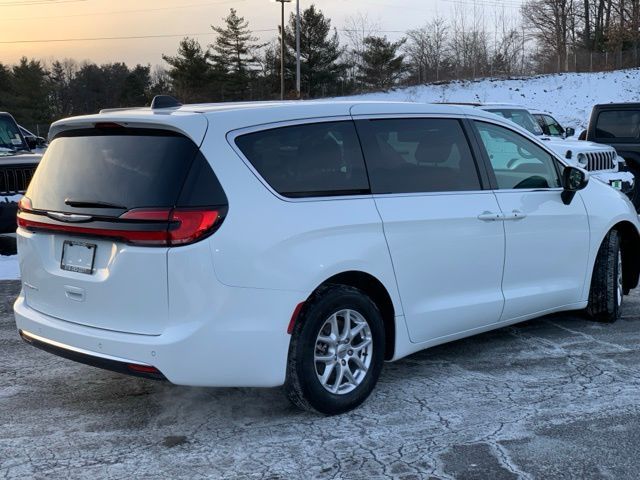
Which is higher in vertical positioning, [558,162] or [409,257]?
[558,162]

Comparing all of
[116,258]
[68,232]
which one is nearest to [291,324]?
[116,258]

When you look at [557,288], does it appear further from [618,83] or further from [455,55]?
[455,55]

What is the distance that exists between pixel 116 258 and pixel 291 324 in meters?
0.96

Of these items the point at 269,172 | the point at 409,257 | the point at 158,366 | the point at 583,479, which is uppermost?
the point at 269,172

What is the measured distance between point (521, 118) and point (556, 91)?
2738cm

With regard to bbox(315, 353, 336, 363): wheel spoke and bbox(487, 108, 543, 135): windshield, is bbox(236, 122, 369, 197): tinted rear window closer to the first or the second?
bbox(315, 353, 336, 363): wheel spoke

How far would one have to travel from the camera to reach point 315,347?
395 centimetres

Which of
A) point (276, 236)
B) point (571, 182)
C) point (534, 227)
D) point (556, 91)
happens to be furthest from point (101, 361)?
point (556, 91)

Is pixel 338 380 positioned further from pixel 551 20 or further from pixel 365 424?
pixel 551 20

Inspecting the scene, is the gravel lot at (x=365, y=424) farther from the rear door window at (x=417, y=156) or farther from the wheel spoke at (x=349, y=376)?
the rear door window at (x=417, y=156)

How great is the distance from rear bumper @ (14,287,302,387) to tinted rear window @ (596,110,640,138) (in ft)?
36.2

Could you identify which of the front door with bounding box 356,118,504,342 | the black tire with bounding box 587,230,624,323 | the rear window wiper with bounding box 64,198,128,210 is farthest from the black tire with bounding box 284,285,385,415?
the black tire with bounding box 587,230,624,323

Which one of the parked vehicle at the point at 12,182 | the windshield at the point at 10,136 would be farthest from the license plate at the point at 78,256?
the windshield at the point at 10,136

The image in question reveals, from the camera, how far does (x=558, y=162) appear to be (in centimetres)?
556
